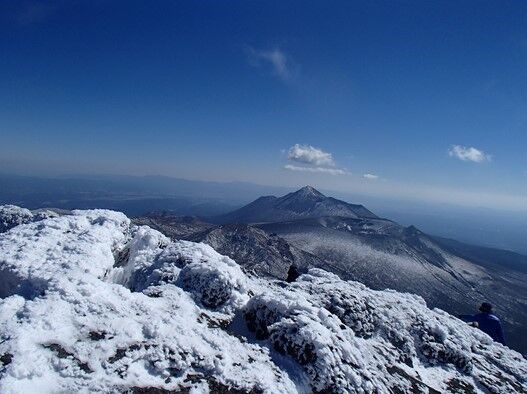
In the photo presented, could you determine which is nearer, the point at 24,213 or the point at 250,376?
the point at 250,376

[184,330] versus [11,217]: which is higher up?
[184,330]

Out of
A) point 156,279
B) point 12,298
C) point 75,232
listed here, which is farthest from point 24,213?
point 12,298

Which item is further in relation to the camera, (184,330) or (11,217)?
(11,217)

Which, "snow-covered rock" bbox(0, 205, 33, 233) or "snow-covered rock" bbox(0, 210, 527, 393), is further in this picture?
"snow-covered rock" bbox(0, 205, 33, 233)

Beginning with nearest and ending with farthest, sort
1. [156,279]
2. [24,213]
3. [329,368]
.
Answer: [329,368] < [156,279] < [24,213]

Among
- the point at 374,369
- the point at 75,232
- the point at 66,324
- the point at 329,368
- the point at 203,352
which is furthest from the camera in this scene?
the point at 75,232

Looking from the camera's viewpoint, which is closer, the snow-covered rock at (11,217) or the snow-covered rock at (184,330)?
the snow-covered rock at (184,330)

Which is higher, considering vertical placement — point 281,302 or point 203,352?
point 281,302

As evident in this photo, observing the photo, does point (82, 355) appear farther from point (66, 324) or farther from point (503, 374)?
point (503, 374)
